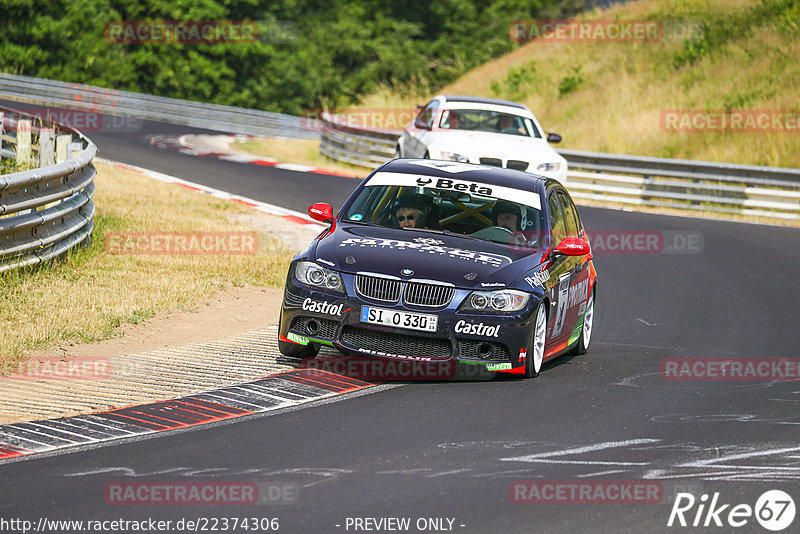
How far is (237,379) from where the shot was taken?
878cm

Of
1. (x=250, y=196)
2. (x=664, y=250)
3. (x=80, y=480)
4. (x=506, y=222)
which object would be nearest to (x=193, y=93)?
(x=250, y=196)

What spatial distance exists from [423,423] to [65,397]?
2.37m

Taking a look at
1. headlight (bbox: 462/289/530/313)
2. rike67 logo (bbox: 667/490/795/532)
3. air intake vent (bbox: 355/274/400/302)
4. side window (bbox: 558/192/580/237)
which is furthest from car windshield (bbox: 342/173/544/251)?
rike67 logo (bbox: 667/490/795/532)

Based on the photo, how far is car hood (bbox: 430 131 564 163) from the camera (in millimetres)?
18781

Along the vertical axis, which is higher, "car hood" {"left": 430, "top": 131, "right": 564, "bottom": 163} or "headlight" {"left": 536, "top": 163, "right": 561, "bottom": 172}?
"car hood" {"left": 430, "top": 131, "right": 564, "bottom": 163}

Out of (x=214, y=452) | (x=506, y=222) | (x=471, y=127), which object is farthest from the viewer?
(x=471, y=127)

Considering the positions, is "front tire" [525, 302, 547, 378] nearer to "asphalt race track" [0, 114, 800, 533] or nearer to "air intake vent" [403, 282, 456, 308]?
"asphalt race track" [0, 114, 800, 533]

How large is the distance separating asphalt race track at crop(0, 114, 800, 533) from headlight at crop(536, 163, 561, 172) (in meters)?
7.77

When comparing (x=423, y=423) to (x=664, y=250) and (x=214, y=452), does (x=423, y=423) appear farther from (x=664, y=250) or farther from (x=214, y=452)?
(x=664, y=250)

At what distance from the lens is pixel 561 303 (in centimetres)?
959

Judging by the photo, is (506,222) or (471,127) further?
(471,127)

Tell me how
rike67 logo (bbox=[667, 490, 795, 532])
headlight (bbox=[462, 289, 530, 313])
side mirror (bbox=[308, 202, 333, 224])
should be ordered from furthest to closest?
side mirror (bbox=[308, 202, 333, 224]), headlight (bbox=[462, 289, 530, 313]), rike67 logo (bbox=[667, 490, 795, 532])

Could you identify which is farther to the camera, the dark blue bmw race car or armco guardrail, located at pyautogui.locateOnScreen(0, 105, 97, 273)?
armco guardrail, located at pyautogui.locateOnScreen(0, 105, 97, 273)

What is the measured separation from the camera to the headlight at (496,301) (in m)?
8.63
